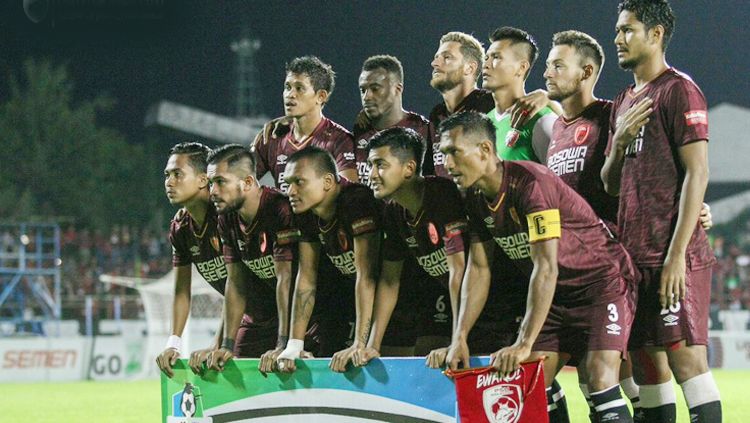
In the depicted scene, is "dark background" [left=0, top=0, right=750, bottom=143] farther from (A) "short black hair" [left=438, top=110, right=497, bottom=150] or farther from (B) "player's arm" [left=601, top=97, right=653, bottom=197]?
(A) "short black hair" [left=438, top=110, right=497, bottom=150]

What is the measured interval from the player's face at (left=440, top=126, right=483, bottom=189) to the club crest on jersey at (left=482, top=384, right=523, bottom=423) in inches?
38.9

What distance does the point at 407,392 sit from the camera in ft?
17.1

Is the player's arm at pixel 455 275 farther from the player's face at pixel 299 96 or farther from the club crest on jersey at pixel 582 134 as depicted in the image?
the player's face at pixel 299 96

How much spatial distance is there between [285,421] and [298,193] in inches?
49.8

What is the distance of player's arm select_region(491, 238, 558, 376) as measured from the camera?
4.76 meters

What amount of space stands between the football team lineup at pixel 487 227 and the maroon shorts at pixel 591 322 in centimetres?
1

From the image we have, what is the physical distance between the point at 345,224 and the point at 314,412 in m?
1.10

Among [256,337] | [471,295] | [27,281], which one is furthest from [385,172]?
[27,281]

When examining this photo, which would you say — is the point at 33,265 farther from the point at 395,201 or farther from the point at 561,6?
the point at 561,6

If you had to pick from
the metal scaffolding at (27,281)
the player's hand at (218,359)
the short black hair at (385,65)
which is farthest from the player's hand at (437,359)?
the metal scaffolding at (27,281)

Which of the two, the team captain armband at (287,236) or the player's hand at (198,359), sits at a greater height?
the team captain armband at (287,236)

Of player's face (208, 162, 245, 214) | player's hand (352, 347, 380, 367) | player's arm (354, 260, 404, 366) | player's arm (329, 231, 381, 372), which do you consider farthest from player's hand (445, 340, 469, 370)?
player's face (208, 162, 245, 214)

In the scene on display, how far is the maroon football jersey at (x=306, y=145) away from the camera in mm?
6941

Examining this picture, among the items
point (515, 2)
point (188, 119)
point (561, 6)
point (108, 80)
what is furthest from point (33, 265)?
point (561, 6)
